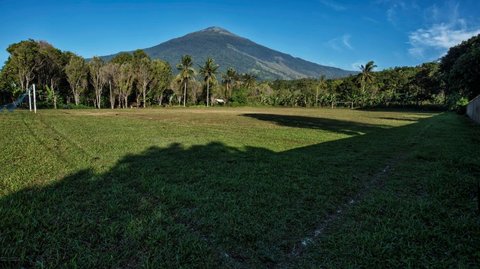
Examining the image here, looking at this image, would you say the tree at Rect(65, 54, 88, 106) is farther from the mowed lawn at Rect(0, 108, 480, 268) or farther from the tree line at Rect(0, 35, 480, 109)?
the mowed lawn at Rect(0, 108, 480, 268)

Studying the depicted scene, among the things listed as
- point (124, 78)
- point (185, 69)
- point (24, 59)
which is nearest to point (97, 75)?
point (124, 78)

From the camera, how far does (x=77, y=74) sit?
169 feet

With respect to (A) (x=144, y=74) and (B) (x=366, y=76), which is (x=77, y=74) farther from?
(B) (x=366, y=76)

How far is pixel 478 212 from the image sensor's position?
439 centimetres

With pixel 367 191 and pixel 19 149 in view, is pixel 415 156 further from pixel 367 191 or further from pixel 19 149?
pixel 19 149

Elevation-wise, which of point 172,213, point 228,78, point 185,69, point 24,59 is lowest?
point 172,213

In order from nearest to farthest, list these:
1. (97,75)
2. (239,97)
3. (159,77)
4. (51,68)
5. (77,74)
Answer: (51,68) < (77,74) < (97,75) < (159,77) < (239,97)

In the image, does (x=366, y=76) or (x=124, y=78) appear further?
(x=366, y=76)

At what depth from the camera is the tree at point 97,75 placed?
53188 millimetres

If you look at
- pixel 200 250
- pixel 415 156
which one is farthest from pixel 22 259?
pixel 415 156

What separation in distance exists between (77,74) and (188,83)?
Answer: 1101 inches

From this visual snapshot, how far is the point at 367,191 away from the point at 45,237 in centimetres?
516

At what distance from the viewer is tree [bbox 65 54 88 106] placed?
165 ft

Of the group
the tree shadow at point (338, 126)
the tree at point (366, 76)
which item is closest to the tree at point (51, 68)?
the tree shadow at point (338, 126)
